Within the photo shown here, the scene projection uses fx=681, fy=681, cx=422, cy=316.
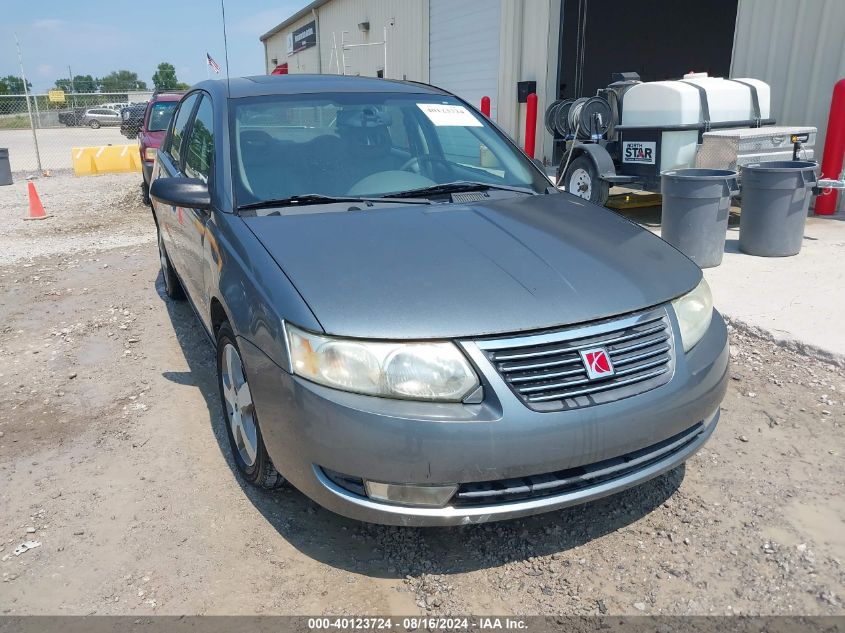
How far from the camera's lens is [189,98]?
452 centimetres

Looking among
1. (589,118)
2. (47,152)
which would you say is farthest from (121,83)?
(589,118)

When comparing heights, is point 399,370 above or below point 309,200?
below

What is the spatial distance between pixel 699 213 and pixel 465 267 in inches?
153

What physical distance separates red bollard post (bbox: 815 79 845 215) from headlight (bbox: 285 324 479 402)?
6.79m

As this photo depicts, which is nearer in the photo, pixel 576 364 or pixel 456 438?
pixel 456 438

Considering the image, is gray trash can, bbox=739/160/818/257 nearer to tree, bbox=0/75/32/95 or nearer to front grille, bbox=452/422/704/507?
front grille, bbox=452/422/704/507

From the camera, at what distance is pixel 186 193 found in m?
3.13

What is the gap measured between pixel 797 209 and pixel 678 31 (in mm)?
13358

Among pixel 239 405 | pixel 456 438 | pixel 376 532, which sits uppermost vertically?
pixel 456 438

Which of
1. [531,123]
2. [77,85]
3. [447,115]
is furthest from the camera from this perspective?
[77,85]

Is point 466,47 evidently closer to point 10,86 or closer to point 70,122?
point 70,122

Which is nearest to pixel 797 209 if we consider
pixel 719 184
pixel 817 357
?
pixel 719 184

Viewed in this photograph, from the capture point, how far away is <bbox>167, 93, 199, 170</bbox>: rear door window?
14.1ft

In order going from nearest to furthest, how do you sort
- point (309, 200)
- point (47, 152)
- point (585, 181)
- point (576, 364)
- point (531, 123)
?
point (576, 364) → point (309, 200) → point (585, 181) → point (531, 123) → point (47, 152)
